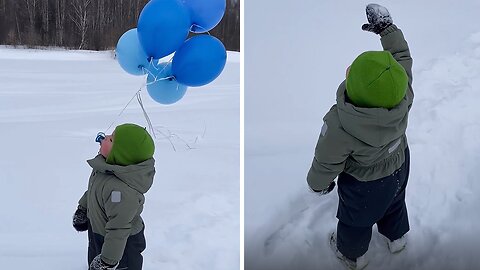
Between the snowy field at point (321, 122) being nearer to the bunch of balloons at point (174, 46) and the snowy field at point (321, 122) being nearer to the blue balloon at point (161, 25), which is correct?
the bunch of balloons at point (174, 46)

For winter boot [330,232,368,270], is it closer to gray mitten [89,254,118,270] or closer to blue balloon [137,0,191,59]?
gray mitten [89,254,118,270]

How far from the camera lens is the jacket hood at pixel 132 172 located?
4.75 feet

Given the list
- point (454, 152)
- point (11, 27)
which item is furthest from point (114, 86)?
point (11, 27)

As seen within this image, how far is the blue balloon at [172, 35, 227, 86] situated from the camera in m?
2.10

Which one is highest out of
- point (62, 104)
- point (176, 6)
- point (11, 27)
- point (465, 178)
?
point (176, 6)

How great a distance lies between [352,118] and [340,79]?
102 cm

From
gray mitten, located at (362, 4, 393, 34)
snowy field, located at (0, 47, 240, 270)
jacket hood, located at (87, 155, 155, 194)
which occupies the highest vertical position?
gray mitten, located at (362, 4, 393, 34)

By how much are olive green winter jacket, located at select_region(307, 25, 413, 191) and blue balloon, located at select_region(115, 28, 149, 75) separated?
38.2 inches

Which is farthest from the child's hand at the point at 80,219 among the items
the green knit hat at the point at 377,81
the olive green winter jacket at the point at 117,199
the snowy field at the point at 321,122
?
the green knit hat at the point at 377,81

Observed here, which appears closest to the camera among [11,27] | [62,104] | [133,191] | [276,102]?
[133,191]

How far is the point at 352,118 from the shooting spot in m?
1.33

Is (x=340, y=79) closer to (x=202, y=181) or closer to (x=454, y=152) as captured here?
(x=454, y=152)

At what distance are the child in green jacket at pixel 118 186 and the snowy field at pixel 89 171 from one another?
54cm

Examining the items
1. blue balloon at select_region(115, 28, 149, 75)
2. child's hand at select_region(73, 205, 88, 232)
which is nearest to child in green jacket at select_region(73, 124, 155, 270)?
child's hand at select_region(73, 205, 88, 232)
